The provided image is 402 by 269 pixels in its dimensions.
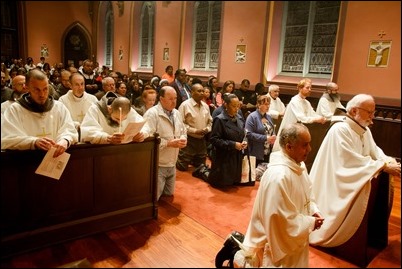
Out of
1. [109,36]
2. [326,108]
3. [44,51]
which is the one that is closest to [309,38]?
[109,36]

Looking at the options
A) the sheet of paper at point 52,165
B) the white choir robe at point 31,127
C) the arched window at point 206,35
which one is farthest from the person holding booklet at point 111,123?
the arched window at point 206,35

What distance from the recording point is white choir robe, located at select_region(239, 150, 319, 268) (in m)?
2.22

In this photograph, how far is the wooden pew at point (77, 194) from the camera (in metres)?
2.86

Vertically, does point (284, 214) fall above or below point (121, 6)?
below

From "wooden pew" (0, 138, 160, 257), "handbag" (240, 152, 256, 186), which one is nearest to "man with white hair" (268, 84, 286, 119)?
"handbag" (240, 152, 256, 186)

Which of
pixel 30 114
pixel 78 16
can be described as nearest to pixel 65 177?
pixel 30 114

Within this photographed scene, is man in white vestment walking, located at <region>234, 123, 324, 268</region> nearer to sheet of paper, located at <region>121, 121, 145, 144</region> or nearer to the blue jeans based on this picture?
sheet of paper, located at <region>121, 121, 145, 144</region>

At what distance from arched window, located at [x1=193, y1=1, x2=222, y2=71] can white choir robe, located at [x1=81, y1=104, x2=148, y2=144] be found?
1755mm

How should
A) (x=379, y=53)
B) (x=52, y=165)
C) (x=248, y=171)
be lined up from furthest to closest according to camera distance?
(x=248, y=171) < (x=52, y=165) < (x=379, y=53)

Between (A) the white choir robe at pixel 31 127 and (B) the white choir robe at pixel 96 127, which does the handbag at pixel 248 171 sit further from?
(A) the white choir robe at pixel 31 127

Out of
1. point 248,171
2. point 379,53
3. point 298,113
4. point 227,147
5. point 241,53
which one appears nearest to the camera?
point 379,53

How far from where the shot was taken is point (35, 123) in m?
2.99

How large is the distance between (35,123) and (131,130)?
88cm

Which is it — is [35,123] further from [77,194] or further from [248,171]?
[248,171]
